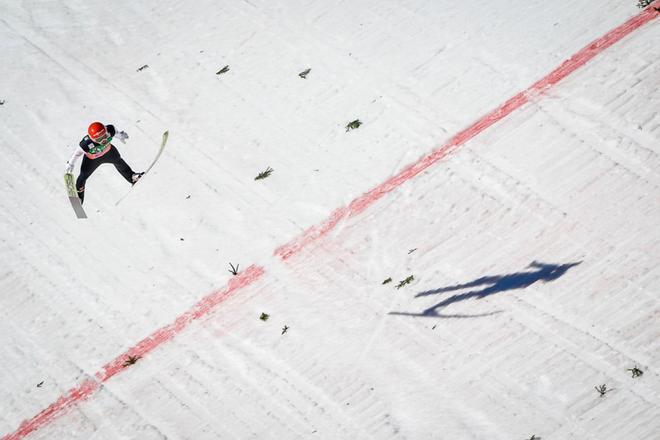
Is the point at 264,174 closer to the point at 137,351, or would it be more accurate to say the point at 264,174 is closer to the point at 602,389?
the point at 137,351

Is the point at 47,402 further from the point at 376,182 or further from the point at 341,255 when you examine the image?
the point at 376,182

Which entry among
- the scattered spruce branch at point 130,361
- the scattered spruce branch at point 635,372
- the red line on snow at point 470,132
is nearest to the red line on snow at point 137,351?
the scattered spruce branch at point 130,361

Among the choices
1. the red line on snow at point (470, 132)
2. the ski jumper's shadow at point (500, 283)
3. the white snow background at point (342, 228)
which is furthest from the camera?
the red line on snow at point (470, 132)

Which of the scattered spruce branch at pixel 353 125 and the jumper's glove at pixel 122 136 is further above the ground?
the scattered spruce branch at pixel 353 125

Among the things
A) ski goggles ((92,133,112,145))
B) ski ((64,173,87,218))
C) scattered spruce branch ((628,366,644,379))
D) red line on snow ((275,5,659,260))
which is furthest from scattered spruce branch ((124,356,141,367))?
scattered spruce branch ((628,366,644,379))

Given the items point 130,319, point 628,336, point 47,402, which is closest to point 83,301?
point 130,319

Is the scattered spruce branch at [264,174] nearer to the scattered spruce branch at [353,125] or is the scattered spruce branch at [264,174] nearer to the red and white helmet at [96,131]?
the scattered spruce branch at [353,125]

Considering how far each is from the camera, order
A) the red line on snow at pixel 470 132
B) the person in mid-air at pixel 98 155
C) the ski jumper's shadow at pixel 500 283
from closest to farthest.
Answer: the ski jumper's shadow at pixel 500 283
the red line on snow at pixel 470 132
the person in mid-air at pixel 98 155
